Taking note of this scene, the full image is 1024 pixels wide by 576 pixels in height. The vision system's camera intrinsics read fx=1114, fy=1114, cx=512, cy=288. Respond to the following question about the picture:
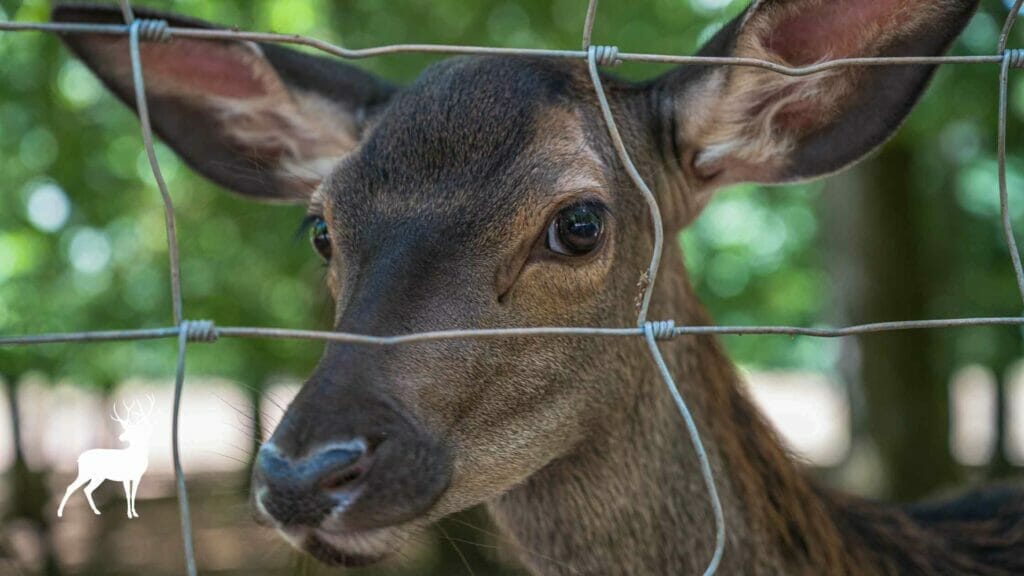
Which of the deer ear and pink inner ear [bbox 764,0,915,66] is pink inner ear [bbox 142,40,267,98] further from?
pink inner ear [bbox 764,0,915,66]

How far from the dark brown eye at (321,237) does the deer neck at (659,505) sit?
90cm

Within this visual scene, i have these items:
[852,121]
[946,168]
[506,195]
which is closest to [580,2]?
[852,121]

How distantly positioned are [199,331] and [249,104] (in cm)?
197

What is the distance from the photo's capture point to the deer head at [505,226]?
246cm

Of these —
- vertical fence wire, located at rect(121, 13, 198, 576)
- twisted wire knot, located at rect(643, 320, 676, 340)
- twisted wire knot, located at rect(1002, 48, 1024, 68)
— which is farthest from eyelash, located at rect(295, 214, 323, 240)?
twisted wire knot, located at rect(1002, 48, 1024, 68)

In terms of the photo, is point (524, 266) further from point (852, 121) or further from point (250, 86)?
point (250, 86)

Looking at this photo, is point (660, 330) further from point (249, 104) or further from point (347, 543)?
point (249, 104)

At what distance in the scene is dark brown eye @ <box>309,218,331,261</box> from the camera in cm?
330

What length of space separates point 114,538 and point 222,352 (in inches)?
78.1

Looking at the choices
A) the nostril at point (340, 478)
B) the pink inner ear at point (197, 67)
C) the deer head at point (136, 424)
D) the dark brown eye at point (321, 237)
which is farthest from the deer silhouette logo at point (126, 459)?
the pink inner ear at point (197, 67)

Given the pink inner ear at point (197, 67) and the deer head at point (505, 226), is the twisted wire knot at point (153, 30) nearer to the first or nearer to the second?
the deer head at point (505, 226)

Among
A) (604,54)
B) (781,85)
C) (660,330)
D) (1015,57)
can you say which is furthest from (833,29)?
(660,330)

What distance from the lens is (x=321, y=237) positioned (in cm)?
332

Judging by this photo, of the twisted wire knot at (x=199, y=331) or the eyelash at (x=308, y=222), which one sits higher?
the eyelash at (x=308, y=222)
